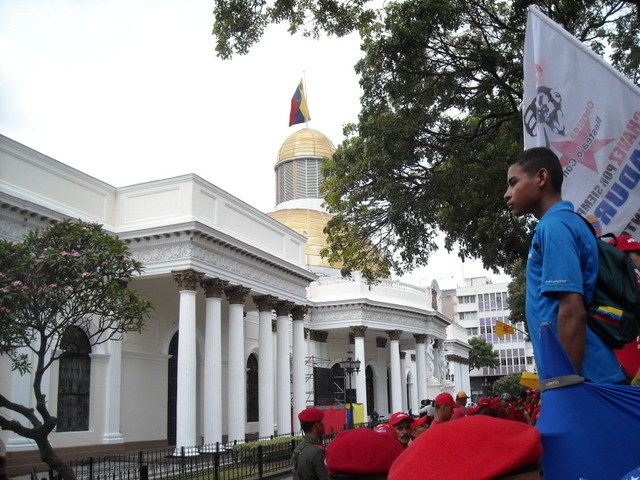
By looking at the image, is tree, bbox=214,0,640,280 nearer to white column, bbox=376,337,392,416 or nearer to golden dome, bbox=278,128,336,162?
white column, bbox=376,337,392,416

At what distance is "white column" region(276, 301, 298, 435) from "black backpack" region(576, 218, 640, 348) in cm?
2358

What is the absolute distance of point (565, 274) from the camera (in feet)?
7.22

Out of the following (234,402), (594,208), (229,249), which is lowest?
(234,402)

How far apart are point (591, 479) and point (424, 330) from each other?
38.8 meters

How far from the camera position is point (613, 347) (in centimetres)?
227

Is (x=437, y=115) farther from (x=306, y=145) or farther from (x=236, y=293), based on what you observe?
(x=306, y=145)

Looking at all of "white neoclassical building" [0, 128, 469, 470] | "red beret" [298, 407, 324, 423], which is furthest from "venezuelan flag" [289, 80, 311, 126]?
"red beret" [298, 407, 324, 423]

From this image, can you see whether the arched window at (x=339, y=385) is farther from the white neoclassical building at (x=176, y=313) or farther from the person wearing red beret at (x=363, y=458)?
the person wearing red beret at (x=363, y=458)

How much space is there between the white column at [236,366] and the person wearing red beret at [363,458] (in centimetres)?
2027

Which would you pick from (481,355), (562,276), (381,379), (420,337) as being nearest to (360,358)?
(420,337)

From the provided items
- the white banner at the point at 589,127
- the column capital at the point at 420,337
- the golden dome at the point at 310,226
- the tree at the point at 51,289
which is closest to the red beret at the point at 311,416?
the white banner at the point at 589,127

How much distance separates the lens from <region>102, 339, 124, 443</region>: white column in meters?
20.4

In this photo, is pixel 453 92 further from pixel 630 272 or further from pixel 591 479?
pixel 591 479

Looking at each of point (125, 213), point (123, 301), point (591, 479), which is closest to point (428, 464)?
point (591, 479)
